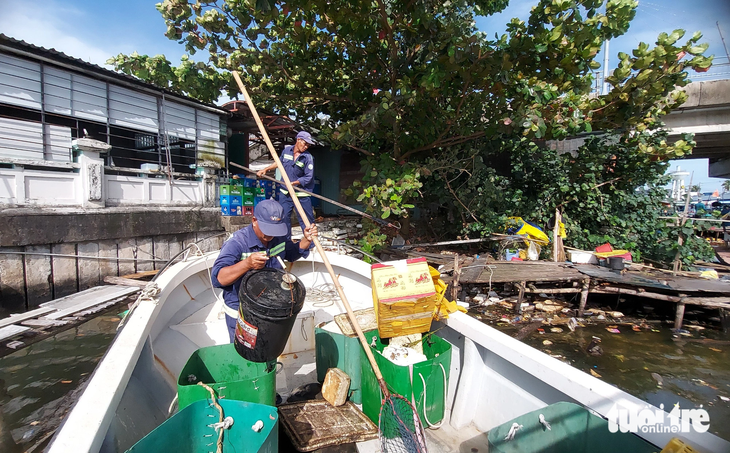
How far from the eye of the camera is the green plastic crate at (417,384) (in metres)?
2.47

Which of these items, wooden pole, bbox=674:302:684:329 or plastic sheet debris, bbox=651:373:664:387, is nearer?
plastic sheet debris, bbox=651:373:664:387

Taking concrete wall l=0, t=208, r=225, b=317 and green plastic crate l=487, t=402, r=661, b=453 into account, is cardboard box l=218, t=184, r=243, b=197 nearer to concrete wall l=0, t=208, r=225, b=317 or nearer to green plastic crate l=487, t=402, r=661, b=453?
concrete wall l=0, t=208, r=225, b=317

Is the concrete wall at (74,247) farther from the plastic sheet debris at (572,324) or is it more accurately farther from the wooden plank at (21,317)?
the plastic sheet debris at (572,324)

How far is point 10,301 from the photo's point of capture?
5348 mm

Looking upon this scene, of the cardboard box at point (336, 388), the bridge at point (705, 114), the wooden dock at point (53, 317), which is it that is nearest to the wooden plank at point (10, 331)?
the wooden dock at point (53, 317)

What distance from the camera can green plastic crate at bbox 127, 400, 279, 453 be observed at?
1771 millimetres

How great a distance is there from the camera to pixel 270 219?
8.60 feet

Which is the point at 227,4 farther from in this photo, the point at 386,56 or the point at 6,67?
the point at 6,67

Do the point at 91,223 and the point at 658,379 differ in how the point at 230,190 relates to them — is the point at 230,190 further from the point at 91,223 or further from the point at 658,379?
the point at 658,379

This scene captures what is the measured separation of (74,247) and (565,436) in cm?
744

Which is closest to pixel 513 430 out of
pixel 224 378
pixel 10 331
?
pixel 224 378

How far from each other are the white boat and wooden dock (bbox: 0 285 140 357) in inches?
64.3

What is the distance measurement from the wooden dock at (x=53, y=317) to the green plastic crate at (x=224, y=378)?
268cm

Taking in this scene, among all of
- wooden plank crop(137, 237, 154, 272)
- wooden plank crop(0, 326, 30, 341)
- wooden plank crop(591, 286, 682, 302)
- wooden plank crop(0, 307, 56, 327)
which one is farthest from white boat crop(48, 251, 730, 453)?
wooden plank crop(591, 286, 682, 302)
